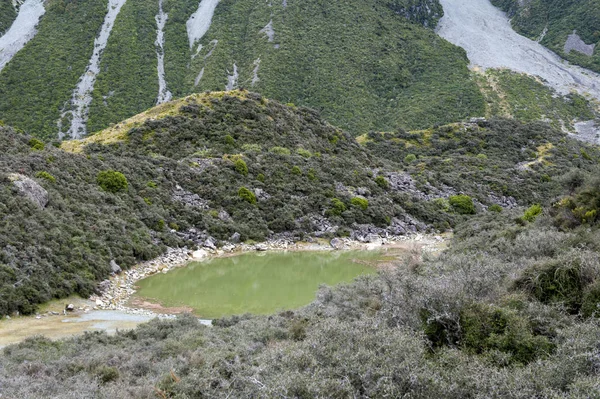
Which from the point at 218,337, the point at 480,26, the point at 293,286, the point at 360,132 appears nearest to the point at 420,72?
the point at 360,132

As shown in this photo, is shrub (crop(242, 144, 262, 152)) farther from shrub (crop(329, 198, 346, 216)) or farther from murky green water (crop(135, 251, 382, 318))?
murky green water (crop(135, 251, 382, 318))

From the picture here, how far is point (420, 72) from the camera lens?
89.2 metres

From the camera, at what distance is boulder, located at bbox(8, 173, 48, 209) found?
19.7 metres

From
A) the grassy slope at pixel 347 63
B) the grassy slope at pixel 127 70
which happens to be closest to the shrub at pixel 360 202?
the grassy slope at pixel 347 63

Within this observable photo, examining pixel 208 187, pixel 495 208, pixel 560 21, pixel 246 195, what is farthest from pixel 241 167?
pixel 560 21

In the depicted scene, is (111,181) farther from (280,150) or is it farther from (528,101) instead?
(528,101)

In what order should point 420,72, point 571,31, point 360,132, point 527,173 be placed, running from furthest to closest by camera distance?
point 571,31, point 420,72, point 360,132, point 527,173

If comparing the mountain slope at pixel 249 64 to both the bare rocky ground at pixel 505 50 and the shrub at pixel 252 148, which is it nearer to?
the bare rocky ground at pixel 505 50

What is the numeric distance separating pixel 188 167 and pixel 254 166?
474 cm

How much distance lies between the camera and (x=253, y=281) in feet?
68.6

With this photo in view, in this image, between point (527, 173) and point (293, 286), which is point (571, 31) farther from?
point (293, 286)

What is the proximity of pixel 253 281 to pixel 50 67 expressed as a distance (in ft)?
227

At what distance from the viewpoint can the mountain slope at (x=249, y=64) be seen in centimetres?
7000

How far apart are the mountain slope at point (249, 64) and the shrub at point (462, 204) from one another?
33121 mm
